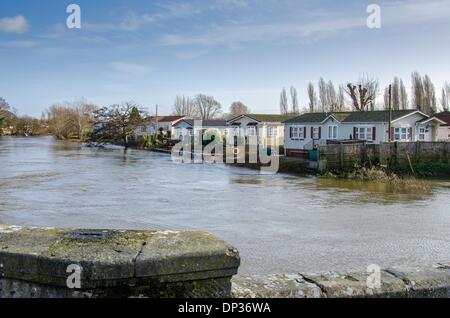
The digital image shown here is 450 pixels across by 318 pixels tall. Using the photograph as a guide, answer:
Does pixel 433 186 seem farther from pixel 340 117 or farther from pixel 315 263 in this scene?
pixel 315 263

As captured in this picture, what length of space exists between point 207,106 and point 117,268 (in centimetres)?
11907

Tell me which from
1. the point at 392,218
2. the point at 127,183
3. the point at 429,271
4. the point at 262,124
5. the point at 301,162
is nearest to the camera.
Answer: the point at 429,271

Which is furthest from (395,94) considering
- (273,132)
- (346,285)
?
(346,285)

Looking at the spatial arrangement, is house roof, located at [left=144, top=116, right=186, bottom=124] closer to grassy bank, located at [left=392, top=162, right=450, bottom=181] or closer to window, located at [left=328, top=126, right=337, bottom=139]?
window, located at [left=328, top=126, right=337, bottom=139]

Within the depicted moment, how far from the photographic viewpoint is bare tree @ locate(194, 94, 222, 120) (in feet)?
389

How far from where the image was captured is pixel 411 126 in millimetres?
33562

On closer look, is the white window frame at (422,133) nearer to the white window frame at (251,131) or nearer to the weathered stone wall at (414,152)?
the weathered stone wall at (414,152)

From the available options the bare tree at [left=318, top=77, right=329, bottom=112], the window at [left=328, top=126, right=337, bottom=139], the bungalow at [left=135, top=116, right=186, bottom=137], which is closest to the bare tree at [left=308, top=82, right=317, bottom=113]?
the bare tree at [left=318, top=77, right=329, bottom=112]

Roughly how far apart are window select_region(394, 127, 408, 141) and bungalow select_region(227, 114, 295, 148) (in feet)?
45.4

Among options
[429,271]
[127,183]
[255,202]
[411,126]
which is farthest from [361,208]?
[411,126]

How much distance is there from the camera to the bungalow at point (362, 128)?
33.2 meters

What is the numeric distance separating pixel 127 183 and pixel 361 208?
11589 mm
